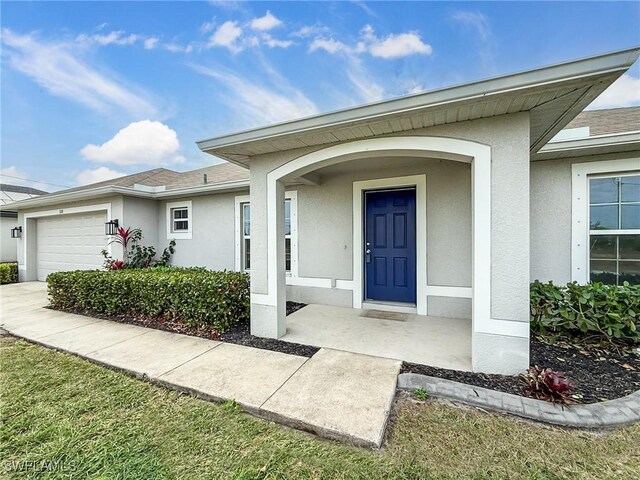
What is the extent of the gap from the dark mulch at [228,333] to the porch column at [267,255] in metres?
0.18

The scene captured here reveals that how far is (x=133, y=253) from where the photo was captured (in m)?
7.61

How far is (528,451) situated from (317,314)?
3598 millimetres

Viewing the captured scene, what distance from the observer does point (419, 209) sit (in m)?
5.01

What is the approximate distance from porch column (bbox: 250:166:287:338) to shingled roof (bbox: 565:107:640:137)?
490 centimetres

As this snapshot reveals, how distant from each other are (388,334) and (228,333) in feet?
7.94

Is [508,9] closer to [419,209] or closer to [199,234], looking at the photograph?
[419,209]

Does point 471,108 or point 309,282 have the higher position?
point 471,108

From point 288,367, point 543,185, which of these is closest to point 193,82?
point 288,367

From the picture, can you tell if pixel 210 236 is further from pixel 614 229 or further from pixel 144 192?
pixel 614 229

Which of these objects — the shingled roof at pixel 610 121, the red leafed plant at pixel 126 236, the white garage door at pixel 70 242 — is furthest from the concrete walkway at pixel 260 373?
the shingled roof at pixel 610 121

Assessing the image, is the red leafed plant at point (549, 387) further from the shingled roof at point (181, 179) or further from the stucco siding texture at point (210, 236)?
the shingled roof at point (181, 179)

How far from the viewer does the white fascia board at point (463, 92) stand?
83.5 inches

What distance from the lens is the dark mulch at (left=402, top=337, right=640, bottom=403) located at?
2557mm

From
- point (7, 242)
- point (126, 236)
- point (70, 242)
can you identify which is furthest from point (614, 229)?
point (7, 242)
